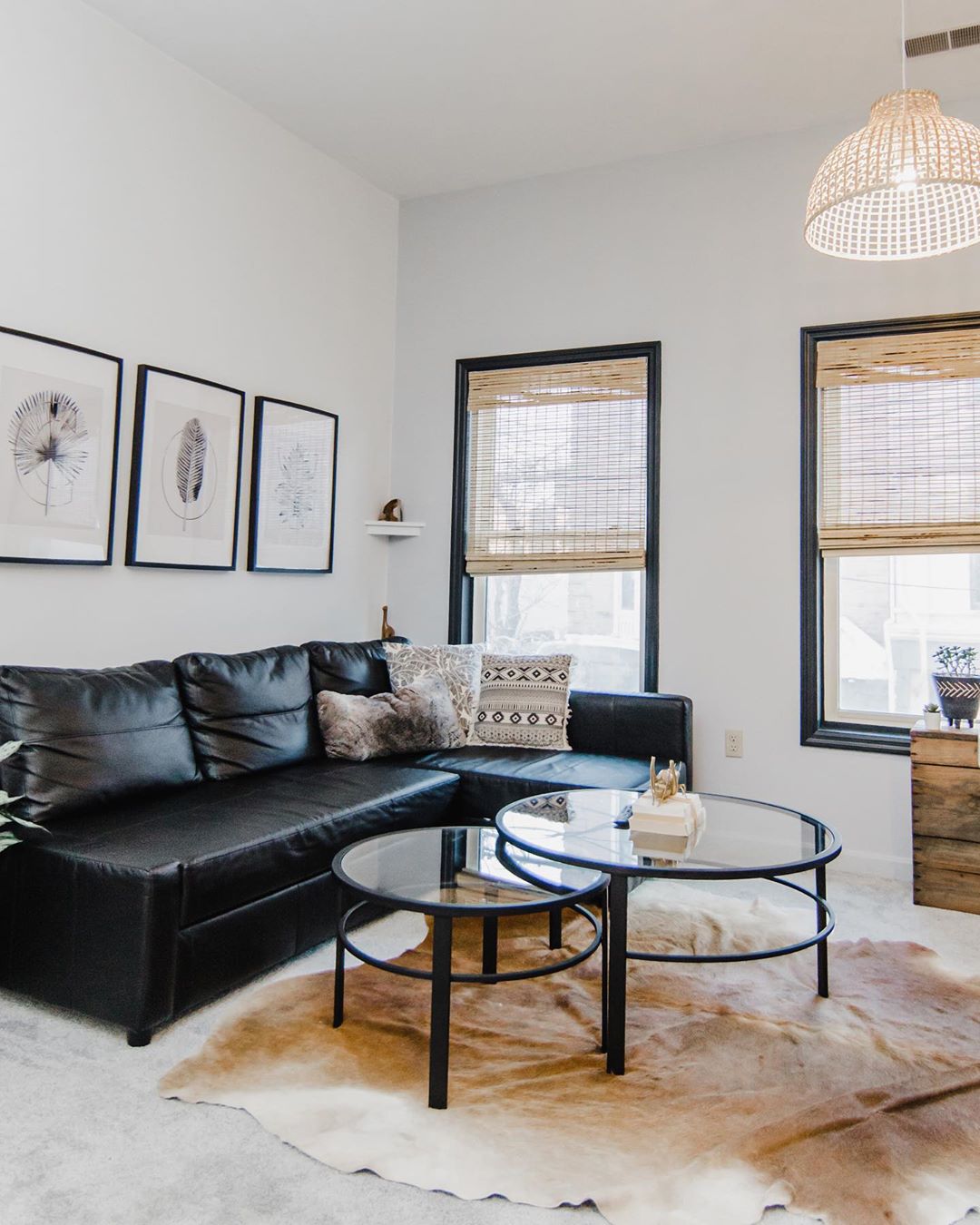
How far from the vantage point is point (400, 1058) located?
202cm

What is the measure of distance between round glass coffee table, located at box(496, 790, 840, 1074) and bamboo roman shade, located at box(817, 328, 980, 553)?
5.23 feet

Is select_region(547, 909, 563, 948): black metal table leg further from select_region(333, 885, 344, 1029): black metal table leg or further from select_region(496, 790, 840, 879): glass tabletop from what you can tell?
select_region(333, 885, 344, 1029): black metal table leg

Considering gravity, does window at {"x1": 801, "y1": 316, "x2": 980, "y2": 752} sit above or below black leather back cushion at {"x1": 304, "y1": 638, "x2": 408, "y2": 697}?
above

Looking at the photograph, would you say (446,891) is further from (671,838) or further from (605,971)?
(671,838)

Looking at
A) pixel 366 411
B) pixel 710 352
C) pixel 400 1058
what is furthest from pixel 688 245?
pixel 400 1058

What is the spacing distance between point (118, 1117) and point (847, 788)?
2.91 meters

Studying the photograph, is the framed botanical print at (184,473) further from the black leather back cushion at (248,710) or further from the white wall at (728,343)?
the white wall at (728,343)

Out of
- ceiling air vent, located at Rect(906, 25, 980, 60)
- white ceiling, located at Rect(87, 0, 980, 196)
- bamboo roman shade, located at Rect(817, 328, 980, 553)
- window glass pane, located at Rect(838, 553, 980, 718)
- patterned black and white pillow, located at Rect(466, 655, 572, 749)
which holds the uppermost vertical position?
white ceiling, located at Rect(87, 0, 980, 196)

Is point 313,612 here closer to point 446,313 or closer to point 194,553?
point 194,553

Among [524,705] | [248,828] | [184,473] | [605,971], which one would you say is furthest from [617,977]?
[184,473]

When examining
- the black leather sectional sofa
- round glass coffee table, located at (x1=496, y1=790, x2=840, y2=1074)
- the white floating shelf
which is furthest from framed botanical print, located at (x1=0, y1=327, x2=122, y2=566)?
round glass coffee table, located at (x1=496, y1=790, x2=840, y2=1074)

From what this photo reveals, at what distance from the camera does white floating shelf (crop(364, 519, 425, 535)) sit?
440 centimetres

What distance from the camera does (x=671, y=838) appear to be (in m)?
2.24

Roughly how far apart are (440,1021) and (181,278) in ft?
9.35
